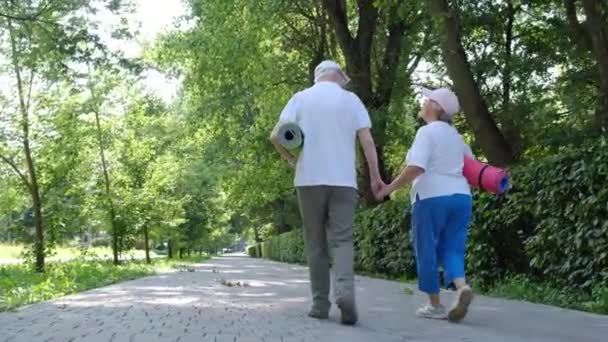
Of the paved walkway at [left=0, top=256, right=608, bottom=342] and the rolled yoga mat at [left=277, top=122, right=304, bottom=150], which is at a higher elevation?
the rolled yoga mat at [left=277, top=122, right=304, bottom=150]

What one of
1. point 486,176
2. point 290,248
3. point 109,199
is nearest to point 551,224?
point 486,176

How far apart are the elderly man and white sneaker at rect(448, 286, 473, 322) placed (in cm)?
85

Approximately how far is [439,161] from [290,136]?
1.20 meters

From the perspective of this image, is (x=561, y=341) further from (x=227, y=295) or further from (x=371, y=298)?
(x=227, y=295)

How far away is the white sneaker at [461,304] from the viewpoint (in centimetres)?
533

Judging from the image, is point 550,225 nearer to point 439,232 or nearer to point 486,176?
point 486,176

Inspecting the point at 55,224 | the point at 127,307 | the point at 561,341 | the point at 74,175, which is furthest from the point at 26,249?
the point at 561,341

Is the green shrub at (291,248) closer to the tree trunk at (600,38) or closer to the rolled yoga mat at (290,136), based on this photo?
the tree trunk at (600,38)

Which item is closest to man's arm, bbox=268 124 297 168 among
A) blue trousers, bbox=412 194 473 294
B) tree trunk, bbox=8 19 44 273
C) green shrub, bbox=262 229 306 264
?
blue trousers, bbox=412 194 473 294

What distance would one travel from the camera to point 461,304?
17.7 ft

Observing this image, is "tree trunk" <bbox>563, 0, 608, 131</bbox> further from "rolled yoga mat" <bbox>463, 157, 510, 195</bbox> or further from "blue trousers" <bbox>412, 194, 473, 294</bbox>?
"blue trousers" <bbox>412, 194, 473, 294</bbox>

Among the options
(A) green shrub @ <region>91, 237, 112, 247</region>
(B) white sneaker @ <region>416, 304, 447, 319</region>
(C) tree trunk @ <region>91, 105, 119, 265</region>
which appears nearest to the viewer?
(B) white sneaker @ <region>416, 304, 447, 319</region>

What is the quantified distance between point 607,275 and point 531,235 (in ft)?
6.61

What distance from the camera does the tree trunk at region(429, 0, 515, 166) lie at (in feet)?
41.0
